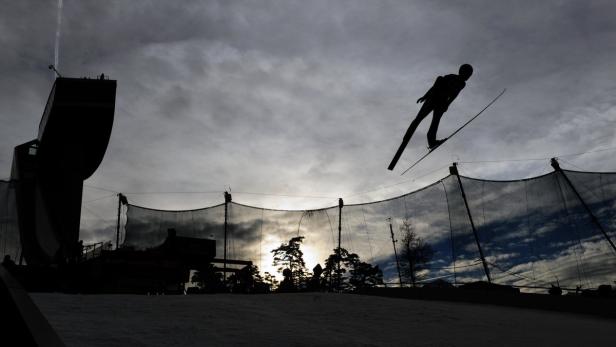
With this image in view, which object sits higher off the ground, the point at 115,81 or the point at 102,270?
the point at 115,81

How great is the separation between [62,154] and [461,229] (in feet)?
76.7

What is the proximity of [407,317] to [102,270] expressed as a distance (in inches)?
387

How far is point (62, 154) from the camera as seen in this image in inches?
1137

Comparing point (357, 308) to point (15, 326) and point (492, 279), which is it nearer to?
point (492, 279)

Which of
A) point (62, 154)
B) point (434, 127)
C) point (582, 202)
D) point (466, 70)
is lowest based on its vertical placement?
point (582, 202)

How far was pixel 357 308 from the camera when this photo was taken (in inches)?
415

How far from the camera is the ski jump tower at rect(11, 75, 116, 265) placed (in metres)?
27.2

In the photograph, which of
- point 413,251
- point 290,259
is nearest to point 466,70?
point 413,251

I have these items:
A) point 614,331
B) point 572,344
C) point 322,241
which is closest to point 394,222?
point 322,241

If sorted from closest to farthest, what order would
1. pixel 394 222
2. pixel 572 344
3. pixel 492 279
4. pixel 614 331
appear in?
1. pixel 572 344
2. pixel 614 331
3. pixel 492 279
4. pixel 394 222

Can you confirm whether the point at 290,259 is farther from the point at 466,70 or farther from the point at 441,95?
the point at 466,70

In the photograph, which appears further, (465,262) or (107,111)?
(107,111)

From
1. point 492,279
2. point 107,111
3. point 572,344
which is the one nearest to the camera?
point 572,344

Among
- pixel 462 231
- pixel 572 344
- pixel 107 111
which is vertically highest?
pixel 107 111
